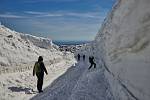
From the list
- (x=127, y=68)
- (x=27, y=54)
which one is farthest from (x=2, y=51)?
(x=127, y=68)

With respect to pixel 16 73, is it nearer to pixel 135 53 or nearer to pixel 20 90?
pixel 20 90

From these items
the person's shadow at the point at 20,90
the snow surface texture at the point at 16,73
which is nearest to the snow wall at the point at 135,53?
the snow surface texture at the point at 16,73

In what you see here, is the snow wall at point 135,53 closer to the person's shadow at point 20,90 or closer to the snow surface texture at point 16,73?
the snow surface texture at point 16,73

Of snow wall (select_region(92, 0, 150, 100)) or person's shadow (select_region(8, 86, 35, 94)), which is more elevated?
snow wall (select_region(92, 0, 150, 100))

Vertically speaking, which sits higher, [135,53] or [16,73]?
[135,53]

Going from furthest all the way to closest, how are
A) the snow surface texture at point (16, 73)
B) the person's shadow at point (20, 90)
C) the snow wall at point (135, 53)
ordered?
the person's shadow at point (20, 90), the snow surface texture at point (16, 73), the snow wall at point (135, 53)

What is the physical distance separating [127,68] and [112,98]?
7.12ft

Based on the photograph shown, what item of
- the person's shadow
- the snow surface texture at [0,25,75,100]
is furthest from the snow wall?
the person's shadow

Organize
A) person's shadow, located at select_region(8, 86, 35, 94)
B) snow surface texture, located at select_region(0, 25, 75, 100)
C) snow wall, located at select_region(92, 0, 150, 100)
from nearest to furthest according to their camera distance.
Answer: snow wall, located at select_region(92, 0, 150, 100) < snow surface texture, located at select_region(0, 25, 75, 100) < person's shadow, located at select_region(8, 86, 35, 94)

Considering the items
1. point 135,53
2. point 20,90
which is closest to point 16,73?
point 20,90

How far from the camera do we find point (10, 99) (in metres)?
12.2

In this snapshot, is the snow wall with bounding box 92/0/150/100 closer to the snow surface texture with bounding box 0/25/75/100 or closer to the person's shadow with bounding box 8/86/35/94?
the snow surface texture with bounding box 0/25/75/100

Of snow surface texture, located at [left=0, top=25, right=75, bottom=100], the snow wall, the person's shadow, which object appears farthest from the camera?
the person's shadow

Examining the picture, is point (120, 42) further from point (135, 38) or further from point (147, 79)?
point (147, 79)
